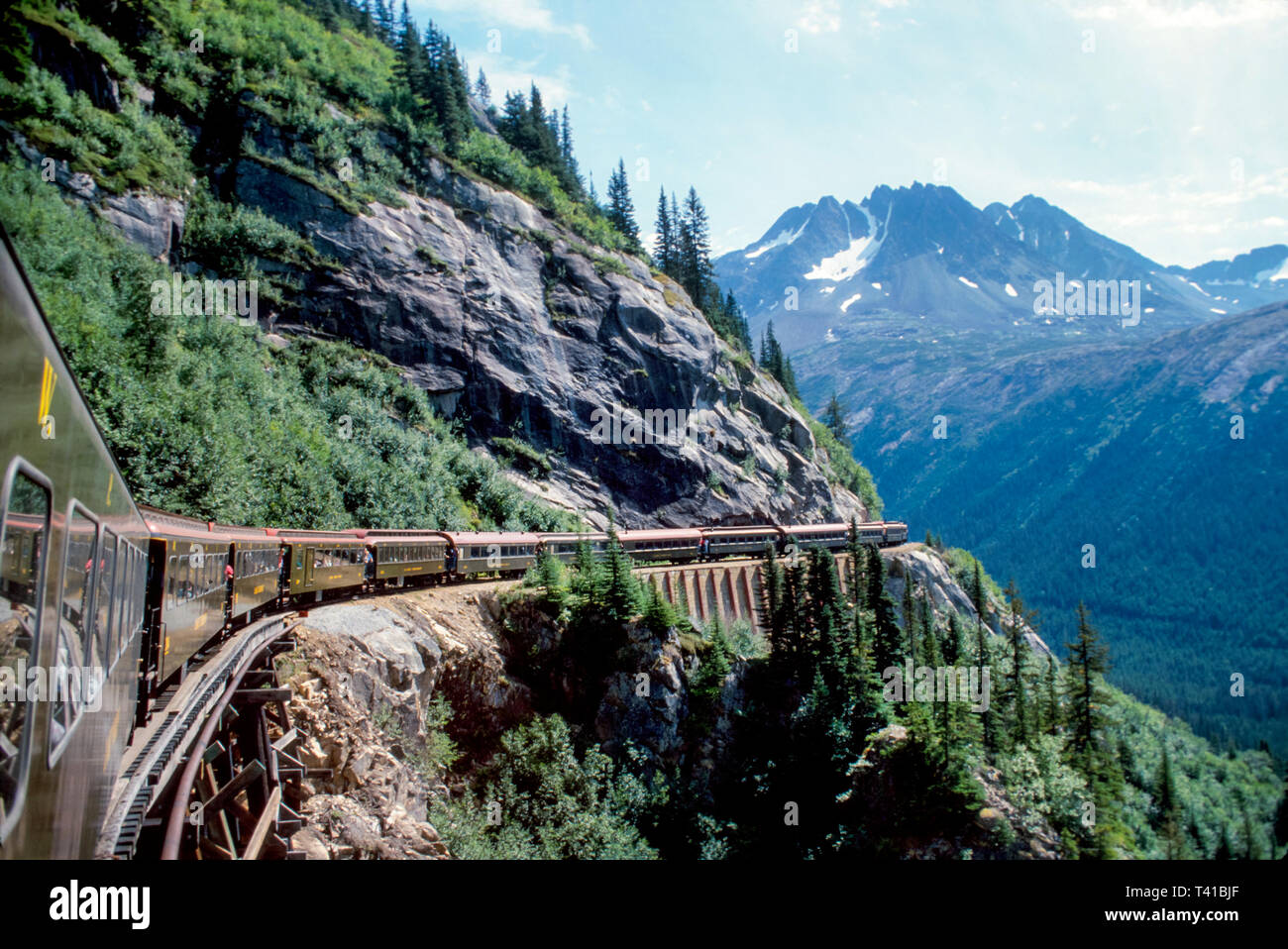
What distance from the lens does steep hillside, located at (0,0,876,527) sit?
129 ft

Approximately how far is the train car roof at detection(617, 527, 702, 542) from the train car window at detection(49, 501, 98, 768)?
110 ft

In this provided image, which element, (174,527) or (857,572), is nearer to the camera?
(174,527)

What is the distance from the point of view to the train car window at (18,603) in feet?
10.4

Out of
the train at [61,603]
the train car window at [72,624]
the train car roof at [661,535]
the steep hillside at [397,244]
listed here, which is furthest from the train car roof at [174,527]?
the train car roof at [661,535]

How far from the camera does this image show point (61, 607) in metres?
4.12

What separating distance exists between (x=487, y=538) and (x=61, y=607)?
26.9 metres

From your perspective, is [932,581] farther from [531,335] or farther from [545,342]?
[531,335]

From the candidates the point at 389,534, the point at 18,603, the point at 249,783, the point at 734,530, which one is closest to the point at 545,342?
the point at 734,530

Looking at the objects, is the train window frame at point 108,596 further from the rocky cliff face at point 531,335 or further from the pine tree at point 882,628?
the rocky cliff face at point 531,335

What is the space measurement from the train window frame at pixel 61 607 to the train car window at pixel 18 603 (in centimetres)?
40

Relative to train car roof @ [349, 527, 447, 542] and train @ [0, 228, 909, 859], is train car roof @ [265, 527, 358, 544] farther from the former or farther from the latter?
train @ [0, 228, 909, 859]

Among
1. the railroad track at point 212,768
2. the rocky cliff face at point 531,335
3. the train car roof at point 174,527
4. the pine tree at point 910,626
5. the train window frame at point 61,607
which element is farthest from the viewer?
the rocky cliff face at point 531,335

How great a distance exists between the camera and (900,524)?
209 ft
